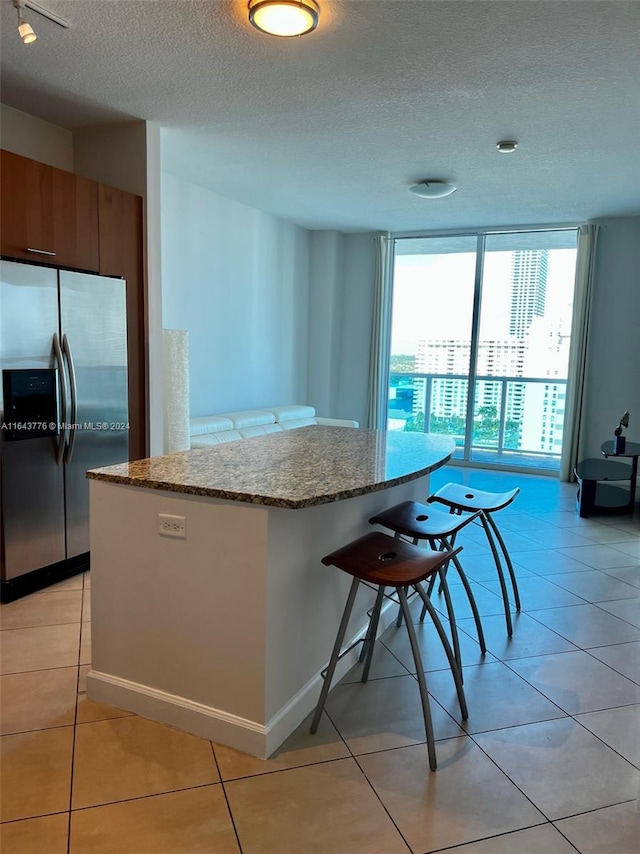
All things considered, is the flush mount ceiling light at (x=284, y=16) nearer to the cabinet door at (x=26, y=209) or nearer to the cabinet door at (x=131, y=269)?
the cabinet door at (x=26, y=209)

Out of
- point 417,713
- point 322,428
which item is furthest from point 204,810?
point 322,428

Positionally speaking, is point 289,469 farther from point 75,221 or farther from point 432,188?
point 432,188

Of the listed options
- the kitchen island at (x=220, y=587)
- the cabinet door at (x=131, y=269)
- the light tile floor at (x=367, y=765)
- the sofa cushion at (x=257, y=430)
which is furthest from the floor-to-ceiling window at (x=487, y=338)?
the kitchen island at (x=220, y=587)

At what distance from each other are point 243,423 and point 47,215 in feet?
8.85

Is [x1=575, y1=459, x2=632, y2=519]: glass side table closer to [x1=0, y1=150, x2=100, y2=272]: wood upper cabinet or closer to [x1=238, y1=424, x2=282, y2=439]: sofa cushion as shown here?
[x1=238, y1=424, x2=282, y2=439]: sofa cushion

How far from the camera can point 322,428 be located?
350 cm

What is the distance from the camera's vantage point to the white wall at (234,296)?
5105 millimetres

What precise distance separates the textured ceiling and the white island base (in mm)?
2030

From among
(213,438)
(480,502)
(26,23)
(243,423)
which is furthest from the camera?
(243,423)

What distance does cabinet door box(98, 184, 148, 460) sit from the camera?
3.55m

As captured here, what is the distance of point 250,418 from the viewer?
562cm

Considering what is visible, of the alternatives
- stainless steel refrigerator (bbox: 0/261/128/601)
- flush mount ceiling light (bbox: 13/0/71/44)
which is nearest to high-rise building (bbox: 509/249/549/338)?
stainless steel refrigerator (bbox: 0/261/128/601)

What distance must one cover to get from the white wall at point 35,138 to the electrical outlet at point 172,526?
9.15 ft

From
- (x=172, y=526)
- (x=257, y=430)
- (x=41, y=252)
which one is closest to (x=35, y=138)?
(x=41, y=252)
